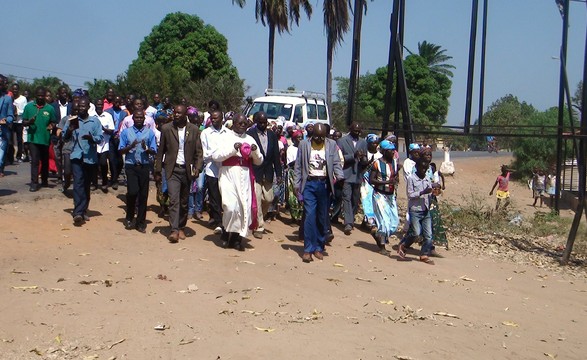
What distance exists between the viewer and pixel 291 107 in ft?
58.1

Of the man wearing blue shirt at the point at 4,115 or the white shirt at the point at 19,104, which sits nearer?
the man wearing blue shirt at the point at 4,115

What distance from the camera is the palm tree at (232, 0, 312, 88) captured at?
96.1 ft

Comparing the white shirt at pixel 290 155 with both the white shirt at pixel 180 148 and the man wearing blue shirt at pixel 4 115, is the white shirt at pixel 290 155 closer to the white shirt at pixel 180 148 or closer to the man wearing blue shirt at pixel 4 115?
the white shirt at pixel 180 148

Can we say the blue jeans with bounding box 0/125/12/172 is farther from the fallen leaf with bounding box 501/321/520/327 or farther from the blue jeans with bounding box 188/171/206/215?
the fallen leaf with bounding box 501/321/520/327

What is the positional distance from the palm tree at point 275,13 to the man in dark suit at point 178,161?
65.4 ft

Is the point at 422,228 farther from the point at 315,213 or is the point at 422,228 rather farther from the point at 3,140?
the point at 3,140

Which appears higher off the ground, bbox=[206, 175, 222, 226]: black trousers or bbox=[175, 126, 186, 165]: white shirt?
bbox=[175, 126, 186, 165]: white shirt

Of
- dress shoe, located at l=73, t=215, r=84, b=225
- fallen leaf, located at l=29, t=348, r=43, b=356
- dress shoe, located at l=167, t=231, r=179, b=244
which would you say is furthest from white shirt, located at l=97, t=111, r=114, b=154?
fallen leaf, located at l=29, t=348, r=43, b=356

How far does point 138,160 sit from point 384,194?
3.66m

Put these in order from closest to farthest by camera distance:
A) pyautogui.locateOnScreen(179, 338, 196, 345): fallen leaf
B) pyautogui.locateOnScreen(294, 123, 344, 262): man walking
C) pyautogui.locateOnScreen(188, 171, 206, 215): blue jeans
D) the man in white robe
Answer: pyautogui.locateOnScreen(179, 338, 196, 345): fallen leaf
the man in white robe
pyautogui.locateOnScreen(294, 123, 344, 262): man walking
pyautogui.locateOnScreen(188, 171, 206, 215): blue jeans

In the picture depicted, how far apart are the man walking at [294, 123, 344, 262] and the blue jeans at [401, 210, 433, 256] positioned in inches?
49.5

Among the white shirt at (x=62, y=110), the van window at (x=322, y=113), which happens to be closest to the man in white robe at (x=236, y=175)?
the white shirt at (x=62, y=110)

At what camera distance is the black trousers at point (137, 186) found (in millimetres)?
9617

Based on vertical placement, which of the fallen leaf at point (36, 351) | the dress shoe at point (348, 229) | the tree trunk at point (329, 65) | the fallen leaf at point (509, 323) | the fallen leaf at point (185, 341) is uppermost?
the tree trunk at point (329, 65)
